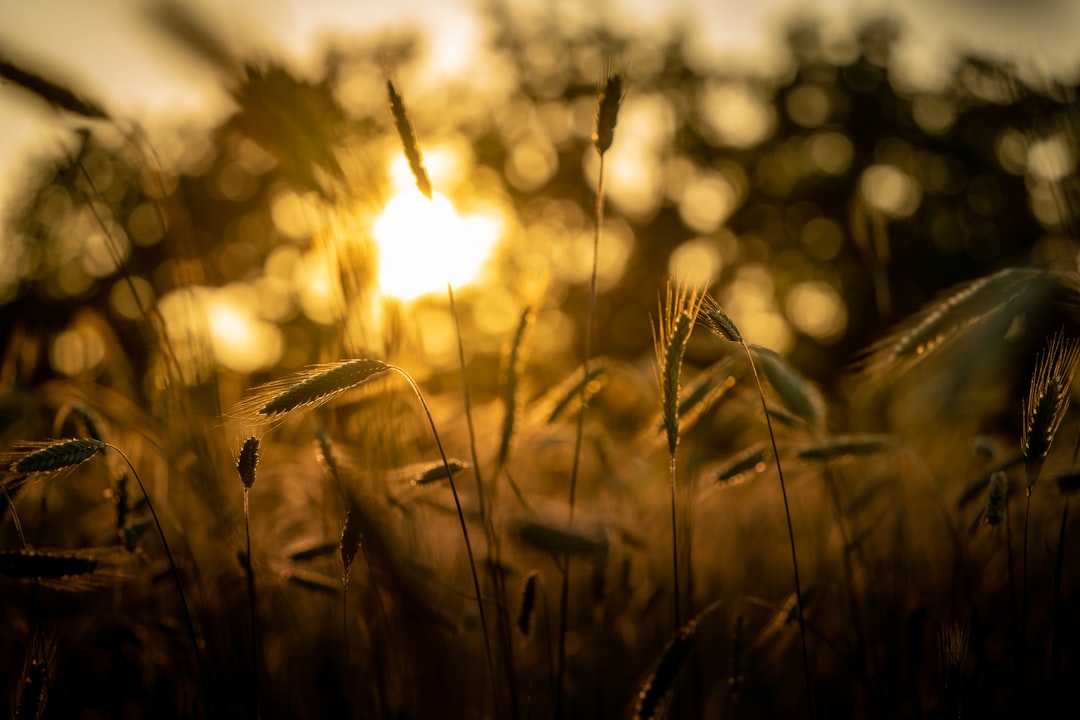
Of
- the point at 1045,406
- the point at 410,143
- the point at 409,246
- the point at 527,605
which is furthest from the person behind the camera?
the point at 409,246

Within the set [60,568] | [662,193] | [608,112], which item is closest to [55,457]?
[60,568]

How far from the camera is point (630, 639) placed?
219cm

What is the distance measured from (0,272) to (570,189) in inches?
764

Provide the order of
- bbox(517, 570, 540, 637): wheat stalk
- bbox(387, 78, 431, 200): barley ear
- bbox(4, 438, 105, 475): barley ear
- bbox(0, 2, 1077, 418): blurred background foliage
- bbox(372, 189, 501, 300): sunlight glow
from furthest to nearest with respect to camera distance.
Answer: bbox(0, 2, 1077, 418): blurred background foliage → bbox(372, 189, 501, 300): sunlight glow → bbox(517, 570, 540, 637): wheat stalk → bbox(387, 78, 431, 200): barley ear → bbox(4, 438, 105, 475): barley ear

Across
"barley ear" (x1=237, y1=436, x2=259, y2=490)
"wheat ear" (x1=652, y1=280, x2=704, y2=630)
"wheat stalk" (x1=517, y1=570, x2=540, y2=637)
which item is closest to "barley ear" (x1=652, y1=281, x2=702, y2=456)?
"wheat ear" (x1=652, y1=280, x2=704, y2=630)

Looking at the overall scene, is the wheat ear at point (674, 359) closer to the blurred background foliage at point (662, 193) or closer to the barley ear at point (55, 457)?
→ the barley ear at point (55, 457)

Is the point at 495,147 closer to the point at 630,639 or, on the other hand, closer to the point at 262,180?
the point at 262,180

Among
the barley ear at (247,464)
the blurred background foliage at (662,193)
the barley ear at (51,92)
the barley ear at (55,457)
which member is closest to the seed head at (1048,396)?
the barley ear at (247,464)

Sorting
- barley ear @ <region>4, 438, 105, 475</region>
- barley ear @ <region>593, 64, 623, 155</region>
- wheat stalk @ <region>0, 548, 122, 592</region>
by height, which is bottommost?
wheat stalk @ <region>0, 548, 122, 592</region>

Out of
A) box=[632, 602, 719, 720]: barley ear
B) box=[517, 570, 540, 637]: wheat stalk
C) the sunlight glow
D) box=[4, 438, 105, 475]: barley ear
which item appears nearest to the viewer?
box=[4, 438, 105, 475]: barley ear

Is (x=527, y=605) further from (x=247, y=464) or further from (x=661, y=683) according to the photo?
(x=247, y=464)

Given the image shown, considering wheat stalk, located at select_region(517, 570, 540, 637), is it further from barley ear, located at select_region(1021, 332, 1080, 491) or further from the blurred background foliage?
the blurred background foliage

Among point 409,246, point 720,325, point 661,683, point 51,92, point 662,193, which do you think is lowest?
→ point 661,683

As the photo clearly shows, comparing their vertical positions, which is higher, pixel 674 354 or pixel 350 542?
pixel 674 354
